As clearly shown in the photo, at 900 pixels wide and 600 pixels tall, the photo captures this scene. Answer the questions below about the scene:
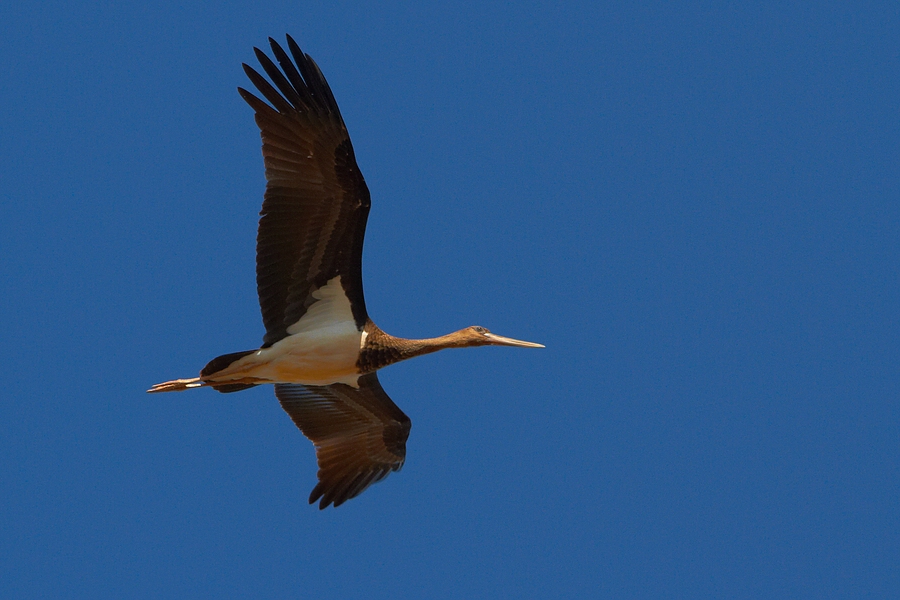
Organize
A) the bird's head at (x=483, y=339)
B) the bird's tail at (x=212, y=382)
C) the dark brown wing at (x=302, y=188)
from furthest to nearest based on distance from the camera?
1. the bird's head at (x=483, y=339)
2. the bird's tail at (x=212, y=382)
3. the dark brown wing at (x=302, y=188)

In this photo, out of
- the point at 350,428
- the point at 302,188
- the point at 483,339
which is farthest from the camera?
the point at 350,428

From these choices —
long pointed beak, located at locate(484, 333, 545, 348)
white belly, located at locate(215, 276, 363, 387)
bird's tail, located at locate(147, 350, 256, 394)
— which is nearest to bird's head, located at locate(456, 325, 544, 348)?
long pointed beak, located at locate(484, 333, 545, 348)

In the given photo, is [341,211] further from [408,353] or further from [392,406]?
[392,406]

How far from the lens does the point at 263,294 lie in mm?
15031

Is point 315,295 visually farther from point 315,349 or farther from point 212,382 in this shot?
point 212,382

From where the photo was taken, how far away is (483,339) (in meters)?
15.9

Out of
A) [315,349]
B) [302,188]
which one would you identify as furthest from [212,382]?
[302,188]

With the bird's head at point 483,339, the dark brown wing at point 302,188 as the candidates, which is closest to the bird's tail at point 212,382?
the dark brown wing at point 302,188

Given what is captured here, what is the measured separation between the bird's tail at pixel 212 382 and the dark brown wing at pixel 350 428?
1.39 metres

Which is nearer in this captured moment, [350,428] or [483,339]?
[483,339]

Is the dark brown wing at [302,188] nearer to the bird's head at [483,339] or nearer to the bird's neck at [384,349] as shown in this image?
the bird's neck at [384,349]

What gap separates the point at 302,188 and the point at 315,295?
54.4 inches

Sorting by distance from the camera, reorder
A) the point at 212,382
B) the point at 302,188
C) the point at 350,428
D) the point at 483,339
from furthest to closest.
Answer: the point at 350,428
the point at 483,339
the point at 212,382
the point at 302,188

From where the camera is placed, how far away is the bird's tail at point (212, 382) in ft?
48.7
